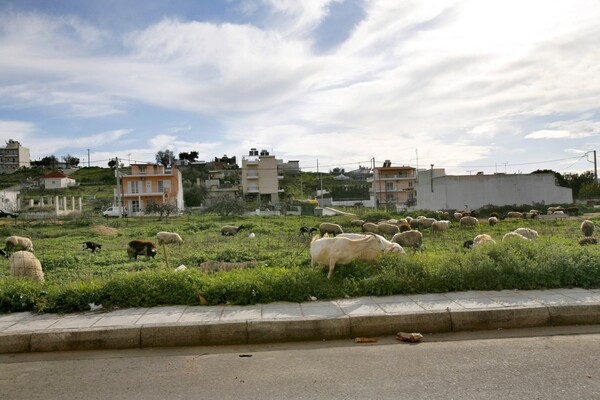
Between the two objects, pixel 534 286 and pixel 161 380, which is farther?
pixel 534 286

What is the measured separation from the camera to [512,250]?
8.38 metres

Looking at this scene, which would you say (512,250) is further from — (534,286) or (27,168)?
(27,168)

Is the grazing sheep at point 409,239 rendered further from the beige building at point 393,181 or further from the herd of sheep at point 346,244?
the beige building at point 393,181

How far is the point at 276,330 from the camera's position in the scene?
579 centimetres

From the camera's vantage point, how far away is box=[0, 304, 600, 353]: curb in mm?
5641

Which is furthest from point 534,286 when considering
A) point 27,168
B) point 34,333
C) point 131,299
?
point 27,168

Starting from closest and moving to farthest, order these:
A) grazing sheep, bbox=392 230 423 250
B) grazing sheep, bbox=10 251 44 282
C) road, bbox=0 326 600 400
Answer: road, bbox=0 326 600 400
grazing sheep, bbox=10 251 44 282
grazing sheep, bbox=392 230 423 250

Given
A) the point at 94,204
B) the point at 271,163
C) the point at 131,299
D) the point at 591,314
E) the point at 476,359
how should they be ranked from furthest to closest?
the point at 271,163 < the point at 94,204 < the point at 131,299 < the point at 591,314 < the point at 476,359

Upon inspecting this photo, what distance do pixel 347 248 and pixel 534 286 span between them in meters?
2.99

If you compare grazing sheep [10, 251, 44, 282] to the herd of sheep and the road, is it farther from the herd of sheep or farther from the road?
the road

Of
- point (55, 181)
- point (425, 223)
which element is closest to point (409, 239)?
point (425, 223)

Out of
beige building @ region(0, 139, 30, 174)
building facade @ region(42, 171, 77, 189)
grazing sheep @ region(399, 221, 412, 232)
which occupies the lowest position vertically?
grazing sheep @ region(399, 221, 412, 232)

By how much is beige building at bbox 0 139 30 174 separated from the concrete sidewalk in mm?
127656

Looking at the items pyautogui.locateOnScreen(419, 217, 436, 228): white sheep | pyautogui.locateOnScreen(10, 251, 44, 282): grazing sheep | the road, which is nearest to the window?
pyautogui.locateOnScreen(419, 217, 436, 228): white sheep
